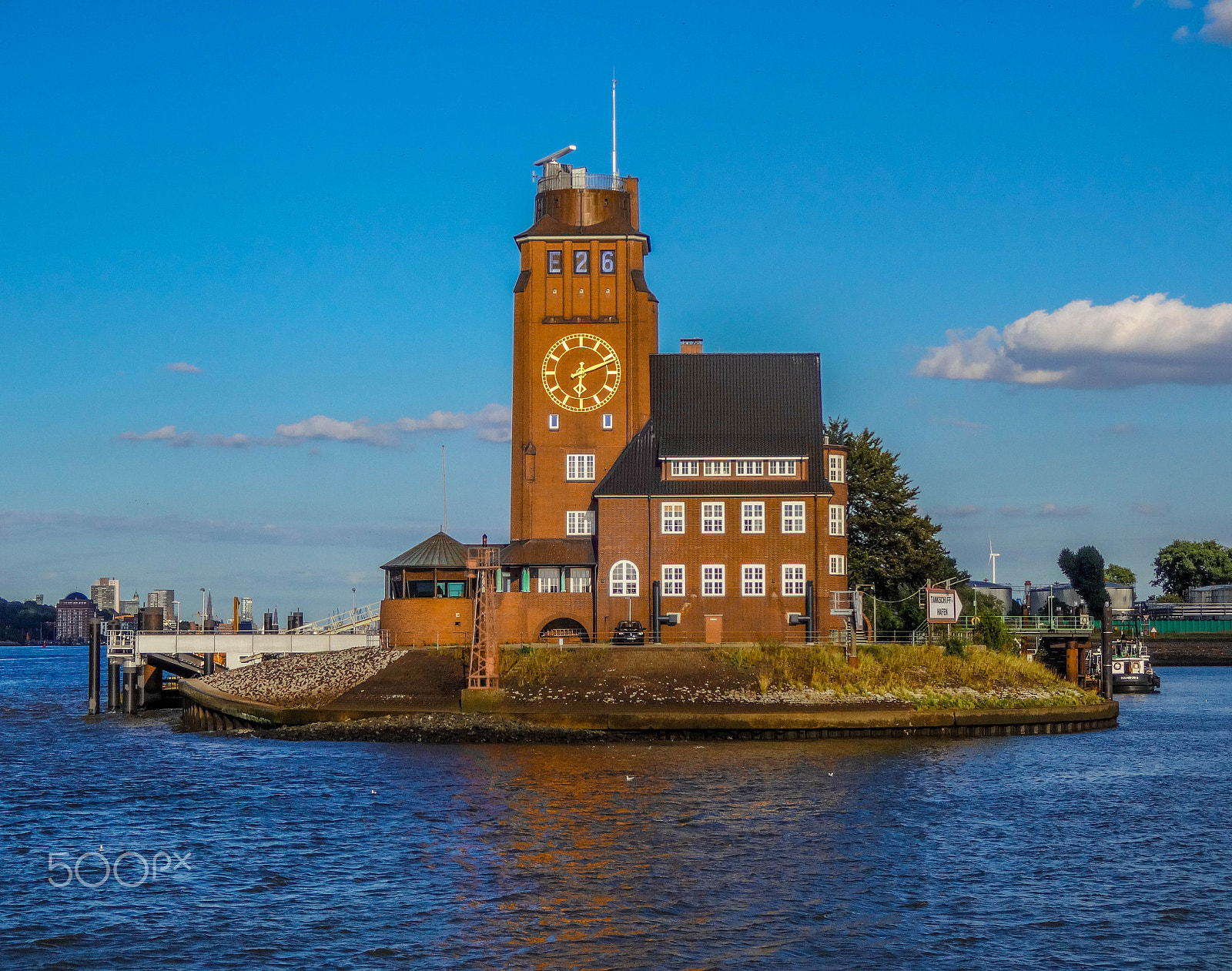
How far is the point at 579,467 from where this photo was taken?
76438 millimetres

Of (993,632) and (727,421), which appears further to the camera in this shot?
(727,421)

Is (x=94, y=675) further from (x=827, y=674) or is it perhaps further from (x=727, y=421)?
(x=827, y=674)

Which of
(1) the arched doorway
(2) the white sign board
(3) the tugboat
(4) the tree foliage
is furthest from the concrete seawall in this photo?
(4) the tree foliage

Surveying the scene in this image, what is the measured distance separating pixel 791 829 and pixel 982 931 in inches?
375

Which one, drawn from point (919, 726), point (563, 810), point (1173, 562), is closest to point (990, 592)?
point (1173, 562)

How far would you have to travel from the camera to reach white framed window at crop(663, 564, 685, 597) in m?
69.3

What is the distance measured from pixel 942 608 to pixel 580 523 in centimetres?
1976

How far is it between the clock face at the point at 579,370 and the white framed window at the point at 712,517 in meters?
10.8

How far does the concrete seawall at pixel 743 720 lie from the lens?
2185 inches

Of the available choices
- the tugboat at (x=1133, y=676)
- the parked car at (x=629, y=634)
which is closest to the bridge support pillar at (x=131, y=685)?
the parked car at (x=629, y=634)

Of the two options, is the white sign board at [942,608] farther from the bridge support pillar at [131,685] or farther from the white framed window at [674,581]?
the bridge support pillar at [131,685]

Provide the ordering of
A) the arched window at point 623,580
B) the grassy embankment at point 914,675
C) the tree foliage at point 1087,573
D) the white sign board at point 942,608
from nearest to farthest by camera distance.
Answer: the grassy embankment at point 914,675 < the white sign board at point 942,608 < the arched window at point 623,580 < the tree foliage at point 1087,573

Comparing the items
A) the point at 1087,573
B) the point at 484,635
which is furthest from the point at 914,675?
the point at 1087,573

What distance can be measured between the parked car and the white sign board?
1396 cm
